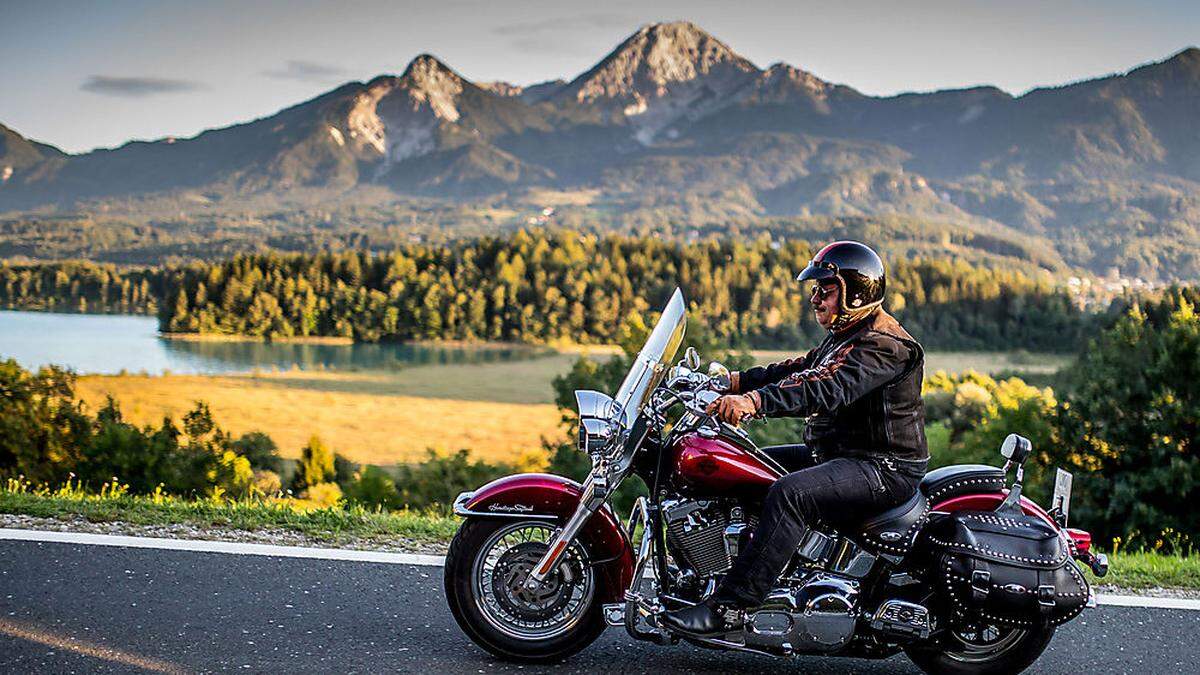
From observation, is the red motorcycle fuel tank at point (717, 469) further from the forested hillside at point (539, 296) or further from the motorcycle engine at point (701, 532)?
the forested hillside at point (539, 296)

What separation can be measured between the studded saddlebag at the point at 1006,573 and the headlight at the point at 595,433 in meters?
1.54

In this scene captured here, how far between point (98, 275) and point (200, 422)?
147m

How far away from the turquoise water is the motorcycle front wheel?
3876 inches

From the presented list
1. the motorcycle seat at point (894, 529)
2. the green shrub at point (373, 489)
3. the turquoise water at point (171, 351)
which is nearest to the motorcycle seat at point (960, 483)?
the motorcycle seat at point (894, 529)

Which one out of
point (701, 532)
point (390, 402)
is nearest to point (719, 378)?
point (701, 532)

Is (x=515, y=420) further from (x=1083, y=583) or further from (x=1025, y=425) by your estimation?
(x=1083, y=583)

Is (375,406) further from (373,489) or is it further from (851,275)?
(851,275)

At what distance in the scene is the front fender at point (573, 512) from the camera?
5277 mm

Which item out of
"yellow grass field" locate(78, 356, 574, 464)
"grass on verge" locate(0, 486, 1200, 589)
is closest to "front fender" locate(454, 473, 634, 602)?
"grass on verge" locate(0, 486, 1200, 589)

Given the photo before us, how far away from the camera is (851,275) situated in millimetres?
5141

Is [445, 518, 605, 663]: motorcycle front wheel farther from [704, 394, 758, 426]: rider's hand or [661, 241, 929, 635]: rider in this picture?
[704, 394, 758, 426]: rider's hand

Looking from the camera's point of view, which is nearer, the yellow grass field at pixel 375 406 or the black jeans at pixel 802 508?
the black jeans at pixel 802 508

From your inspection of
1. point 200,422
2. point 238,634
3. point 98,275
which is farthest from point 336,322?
point 238,634

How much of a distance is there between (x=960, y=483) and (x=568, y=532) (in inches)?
72.6
